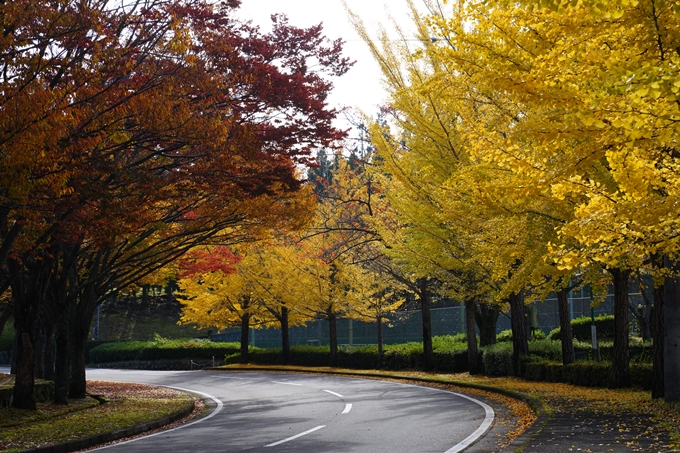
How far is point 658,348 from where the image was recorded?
41.3 feet

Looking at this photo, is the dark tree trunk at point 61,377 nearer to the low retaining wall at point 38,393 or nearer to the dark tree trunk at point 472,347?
the low retaining wall at point 38,393

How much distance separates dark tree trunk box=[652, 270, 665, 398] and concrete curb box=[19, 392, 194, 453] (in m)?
8.94

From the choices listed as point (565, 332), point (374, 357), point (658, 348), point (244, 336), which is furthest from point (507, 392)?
point (244, 336)

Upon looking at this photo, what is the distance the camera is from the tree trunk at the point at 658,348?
40.8 ft

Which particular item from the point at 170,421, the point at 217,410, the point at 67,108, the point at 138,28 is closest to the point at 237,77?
the point at 138,28

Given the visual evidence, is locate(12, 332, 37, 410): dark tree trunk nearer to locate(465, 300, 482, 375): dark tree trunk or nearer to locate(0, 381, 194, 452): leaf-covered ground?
locate(0, 381, 194, 452): leaf-covered ground

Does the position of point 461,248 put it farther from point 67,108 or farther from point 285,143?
point 67,108

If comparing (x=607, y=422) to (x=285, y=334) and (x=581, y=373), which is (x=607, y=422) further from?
(x=285, y=334)

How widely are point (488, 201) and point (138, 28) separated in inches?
237

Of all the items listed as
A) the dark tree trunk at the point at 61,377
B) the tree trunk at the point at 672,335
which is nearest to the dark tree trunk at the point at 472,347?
the tree trunk at the point at 672,335

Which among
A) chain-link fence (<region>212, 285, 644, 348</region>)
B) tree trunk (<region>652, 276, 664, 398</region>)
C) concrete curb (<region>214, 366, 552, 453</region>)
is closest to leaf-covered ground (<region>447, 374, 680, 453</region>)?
concrete curb (<region>214, 366, 552, 453</region>)

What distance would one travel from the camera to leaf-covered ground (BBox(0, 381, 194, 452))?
35.3 feet

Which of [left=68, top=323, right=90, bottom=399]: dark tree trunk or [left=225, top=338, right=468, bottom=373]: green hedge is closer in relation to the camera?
[left=68, top=323, right=90, bottom=399]: dark tree trunk

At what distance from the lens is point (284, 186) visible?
14.7m
